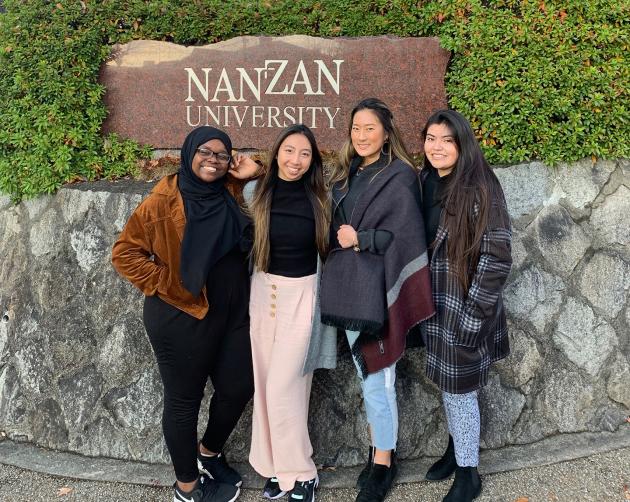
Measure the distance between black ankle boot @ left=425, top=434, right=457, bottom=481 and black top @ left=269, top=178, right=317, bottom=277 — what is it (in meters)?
1.23

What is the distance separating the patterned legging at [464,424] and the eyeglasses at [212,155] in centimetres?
142

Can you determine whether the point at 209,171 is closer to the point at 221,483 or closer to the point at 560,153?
the point at 221,483

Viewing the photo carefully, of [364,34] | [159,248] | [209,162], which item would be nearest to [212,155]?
[209,162]

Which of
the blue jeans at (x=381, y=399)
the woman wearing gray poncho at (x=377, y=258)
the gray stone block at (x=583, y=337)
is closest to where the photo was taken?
the woman wearing gray poncho at (x=377, y=258)

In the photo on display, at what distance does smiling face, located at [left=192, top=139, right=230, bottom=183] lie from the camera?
218 centimetres

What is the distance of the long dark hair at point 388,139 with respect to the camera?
7.75 feet

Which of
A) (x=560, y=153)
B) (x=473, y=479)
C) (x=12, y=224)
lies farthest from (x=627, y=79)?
(x=12, y=224)

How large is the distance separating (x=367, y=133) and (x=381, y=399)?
3.85 ft

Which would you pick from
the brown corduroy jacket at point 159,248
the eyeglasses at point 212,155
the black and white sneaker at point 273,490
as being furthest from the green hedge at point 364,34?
the black and white sneaker at point 273,490

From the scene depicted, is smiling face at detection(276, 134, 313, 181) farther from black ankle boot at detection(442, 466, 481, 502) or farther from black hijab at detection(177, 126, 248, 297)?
black ankle boot at detection(442, 466, 481, 502)

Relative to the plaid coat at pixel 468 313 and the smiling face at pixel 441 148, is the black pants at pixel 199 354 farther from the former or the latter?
the smiling face at pixel 441 148

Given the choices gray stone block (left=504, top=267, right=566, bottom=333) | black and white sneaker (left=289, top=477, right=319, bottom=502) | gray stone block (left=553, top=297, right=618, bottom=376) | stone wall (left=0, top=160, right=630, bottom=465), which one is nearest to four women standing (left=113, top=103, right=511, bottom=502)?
black and white sneaker (left=289, top=477, right=319, bottom=502)

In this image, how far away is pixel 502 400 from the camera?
304 centimetres

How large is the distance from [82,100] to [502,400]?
2964 millimetres
